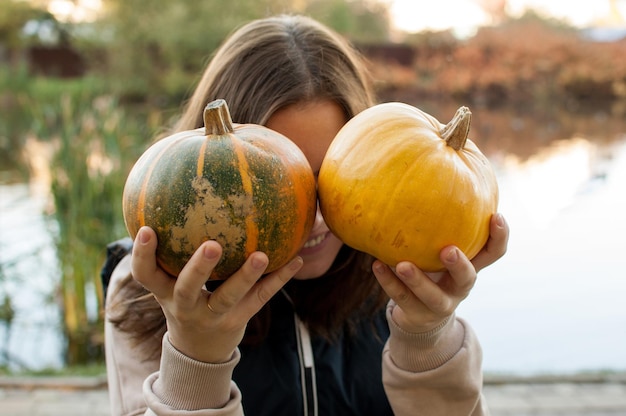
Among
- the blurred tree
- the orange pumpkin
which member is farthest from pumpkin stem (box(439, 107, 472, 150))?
the blurred tree

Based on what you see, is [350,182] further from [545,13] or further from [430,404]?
[545,13]

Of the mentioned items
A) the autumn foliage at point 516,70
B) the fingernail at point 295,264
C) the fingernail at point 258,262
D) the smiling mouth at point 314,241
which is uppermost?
the fingernail at point 258,262

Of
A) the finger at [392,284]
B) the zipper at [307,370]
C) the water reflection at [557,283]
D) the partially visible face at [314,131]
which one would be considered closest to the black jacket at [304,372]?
the zipper at [307,370]

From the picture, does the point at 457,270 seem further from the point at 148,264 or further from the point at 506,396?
Answer: the point at 506,396

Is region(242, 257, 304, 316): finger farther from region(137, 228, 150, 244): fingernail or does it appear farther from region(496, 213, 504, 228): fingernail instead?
region(496, 213, 504, 228): fingernail

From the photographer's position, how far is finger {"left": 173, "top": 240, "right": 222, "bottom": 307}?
1.10 metres

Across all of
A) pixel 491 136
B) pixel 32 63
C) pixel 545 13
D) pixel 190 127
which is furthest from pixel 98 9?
pixel 545 13

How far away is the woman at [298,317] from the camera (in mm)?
1308

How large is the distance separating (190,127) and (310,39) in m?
0.46

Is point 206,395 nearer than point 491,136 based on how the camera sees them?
Yes

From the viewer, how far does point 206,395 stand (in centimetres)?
145

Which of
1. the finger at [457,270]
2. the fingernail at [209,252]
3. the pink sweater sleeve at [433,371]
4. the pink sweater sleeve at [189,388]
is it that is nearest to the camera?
the fingernail at [209,252]

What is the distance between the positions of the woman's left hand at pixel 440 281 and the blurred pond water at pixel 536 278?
3.17 metres

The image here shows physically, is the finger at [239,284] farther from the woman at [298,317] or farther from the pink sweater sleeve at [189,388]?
the pink sweater sleeve at [189,388]
